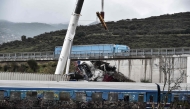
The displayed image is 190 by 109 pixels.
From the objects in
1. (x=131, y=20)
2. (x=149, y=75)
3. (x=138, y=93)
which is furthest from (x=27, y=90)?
(x=131, y=20)

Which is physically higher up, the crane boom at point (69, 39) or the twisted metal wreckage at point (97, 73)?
the crane boom at point (69, 39)

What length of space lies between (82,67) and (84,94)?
14.9m

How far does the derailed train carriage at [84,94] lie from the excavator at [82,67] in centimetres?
949

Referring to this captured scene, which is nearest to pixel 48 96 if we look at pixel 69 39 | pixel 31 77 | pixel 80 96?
pixel 80 96

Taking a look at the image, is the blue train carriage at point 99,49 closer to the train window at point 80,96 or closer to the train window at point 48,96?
the train window at point 80,96

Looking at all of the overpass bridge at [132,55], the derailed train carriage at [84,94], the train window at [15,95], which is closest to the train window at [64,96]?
the derailed train carriage at [84,94]

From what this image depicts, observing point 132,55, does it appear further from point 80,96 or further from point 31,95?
point 31,95

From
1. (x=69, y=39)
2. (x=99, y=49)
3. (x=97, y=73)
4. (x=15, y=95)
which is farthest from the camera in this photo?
(x=99, y=49)

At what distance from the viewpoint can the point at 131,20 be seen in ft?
463

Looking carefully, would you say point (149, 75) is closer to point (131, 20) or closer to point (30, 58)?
point (30, 58)

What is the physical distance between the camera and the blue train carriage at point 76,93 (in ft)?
106

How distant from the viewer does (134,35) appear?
374ft

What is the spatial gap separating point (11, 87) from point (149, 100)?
416 inches

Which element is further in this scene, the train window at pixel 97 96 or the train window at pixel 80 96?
the train window at pixel 97 96
